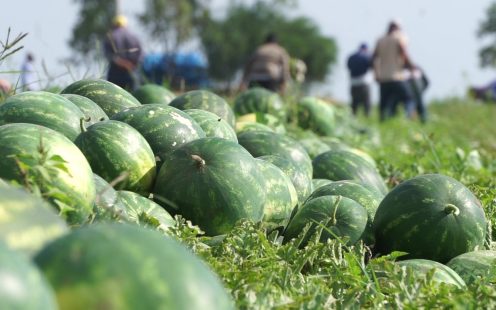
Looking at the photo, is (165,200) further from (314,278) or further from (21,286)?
(21,286)

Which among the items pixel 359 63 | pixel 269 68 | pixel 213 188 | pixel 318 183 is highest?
pixel 213 188

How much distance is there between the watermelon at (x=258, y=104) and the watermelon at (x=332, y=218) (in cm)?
355

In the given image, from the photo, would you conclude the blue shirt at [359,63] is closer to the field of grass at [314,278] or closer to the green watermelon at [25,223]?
the field of grass at [314,278]

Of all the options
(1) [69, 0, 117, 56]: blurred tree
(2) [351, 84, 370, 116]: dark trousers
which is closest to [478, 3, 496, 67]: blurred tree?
(1) [69, 0, 117, 56]: blurred tree

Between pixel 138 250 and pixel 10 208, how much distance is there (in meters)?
0.41

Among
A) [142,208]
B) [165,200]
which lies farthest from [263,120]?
[165,200]

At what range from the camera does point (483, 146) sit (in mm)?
11164

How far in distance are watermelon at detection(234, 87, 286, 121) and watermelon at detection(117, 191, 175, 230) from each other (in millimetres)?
3920

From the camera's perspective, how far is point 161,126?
157 inches

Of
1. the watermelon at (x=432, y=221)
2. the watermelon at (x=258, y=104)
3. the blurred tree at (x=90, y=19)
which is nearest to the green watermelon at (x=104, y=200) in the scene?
the watermelon at (x=432, y=221)

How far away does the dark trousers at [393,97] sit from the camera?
1523cm

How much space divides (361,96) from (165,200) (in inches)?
580

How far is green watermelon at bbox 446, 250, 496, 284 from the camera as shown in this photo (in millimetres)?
3473

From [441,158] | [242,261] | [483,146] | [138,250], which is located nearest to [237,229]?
[242,261]
